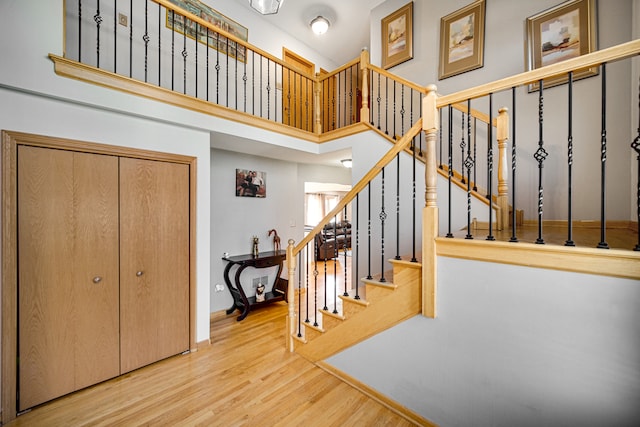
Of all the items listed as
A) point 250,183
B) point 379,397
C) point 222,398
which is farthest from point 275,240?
point 379,397

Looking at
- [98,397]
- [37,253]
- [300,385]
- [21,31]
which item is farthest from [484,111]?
[98,397]

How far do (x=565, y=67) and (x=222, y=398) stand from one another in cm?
310

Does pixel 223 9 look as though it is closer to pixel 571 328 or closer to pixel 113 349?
pixel 113 349

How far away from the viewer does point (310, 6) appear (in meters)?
4.21

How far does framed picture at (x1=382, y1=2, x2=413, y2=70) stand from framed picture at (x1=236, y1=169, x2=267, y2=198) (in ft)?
9.20

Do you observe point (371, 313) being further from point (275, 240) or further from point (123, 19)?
point (123, 19)

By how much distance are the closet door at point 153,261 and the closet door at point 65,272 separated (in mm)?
83

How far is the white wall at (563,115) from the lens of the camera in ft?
7.72

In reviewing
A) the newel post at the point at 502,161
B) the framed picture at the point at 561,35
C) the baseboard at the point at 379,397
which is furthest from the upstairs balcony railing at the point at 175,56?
the baseboard at the point at 379,397

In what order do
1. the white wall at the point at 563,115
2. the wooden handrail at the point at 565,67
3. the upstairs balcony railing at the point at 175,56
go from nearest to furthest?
1. the wooden handrail at the point at 565,67
2. the white wall at the point at 563,115
3. the upstairs balcony railing at the point at 175,56

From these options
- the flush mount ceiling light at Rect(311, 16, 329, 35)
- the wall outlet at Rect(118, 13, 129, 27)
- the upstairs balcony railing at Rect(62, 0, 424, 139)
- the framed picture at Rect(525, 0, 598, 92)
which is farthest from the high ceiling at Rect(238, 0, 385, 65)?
the framed picture at Rect(525, 0, 598, 92)

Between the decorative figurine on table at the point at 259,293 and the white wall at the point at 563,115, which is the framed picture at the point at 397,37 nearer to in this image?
the white wall at the point at 563,115

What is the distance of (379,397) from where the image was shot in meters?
2.05

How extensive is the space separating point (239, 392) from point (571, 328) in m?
2.33
